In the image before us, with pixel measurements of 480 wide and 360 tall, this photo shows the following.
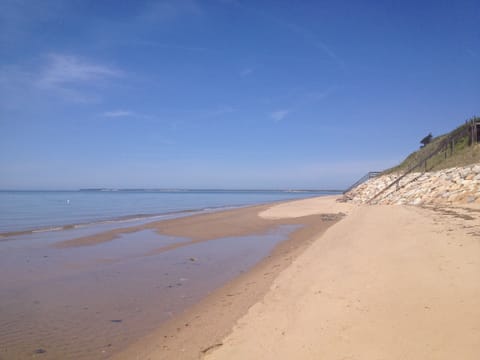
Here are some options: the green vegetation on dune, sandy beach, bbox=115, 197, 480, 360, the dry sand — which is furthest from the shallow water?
the green vegetation on dune

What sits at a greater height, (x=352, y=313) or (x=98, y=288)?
(x=352, y=313)

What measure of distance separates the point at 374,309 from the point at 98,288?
5640 mm

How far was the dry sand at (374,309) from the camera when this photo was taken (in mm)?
3305

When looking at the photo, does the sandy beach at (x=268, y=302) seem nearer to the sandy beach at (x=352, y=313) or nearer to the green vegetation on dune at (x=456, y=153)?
the sandy beach at (x=352, y=313)

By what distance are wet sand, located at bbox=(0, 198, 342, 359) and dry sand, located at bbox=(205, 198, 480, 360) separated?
635 mm

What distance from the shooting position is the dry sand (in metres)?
3.30

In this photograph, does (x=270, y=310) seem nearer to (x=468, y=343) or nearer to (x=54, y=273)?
(x=468, y=343)

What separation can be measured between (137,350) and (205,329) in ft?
3.12

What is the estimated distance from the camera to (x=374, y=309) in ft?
13.9

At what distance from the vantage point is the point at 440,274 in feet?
17.3

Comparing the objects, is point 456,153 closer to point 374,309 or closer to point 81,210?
point 374,309

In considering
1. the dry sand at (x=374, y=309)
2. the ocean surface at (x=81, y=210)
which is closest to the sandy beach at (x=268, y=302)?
Answer: the dry sand at (x=374, y=309)

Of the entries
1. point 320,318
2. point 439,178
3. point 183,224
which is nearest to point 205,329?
point 320,318

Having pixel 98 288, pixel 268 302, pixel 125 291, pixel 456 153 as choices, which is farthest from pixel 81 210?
pixel 456 153
